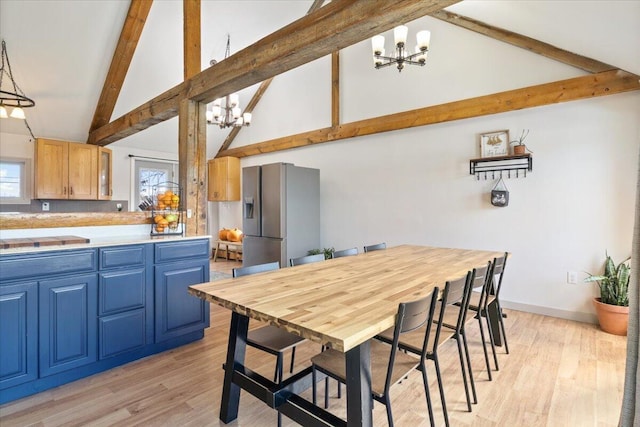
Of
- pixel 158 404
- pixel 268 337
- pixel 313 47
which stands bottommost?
pixel 158 404

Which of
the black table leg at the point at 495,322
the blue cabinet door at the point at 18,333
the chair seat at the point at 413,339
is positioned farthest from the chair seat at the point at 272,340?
the black table leg at the point at 495,322

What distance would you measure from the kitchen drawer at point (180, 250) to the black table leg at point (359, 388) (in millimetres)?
1948

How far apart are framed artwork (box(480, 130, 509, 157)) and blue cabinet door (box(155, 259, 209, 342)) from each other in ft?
10.9

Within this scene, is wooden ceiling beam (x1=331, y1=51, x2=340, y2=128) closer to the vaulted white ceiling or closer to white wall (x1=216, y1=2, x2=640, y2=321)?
white wall (x1=216, y1=2, x2=640, y2=321)

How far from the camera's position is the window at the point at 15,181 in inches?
184

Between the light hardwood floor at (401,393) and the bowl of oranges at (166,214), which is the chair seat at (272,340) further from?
the bowl of oranges at (166,214)

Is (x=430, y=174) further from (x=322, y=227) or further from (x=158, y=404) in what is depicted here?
(x=158, y=404)

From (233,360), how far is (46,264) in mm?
Answer: 1395

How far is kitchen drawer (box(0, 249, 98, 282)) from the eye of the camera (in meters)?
1.90

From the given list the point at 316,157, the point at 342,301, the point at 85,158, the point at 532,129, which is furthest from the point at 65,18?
the point at 532,129

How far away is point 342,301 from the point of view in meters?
1.43

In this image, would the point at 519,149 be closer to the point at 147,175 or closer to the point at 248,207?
the point at 248,207

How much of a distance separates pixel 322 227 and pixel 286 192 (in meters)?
1.03

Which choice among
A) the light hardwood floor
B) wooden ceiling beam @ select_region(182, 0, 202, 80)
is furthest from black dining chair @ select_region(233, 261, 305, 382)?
wooden ceiling beam @ select_region(182, 0, 202, 80)
